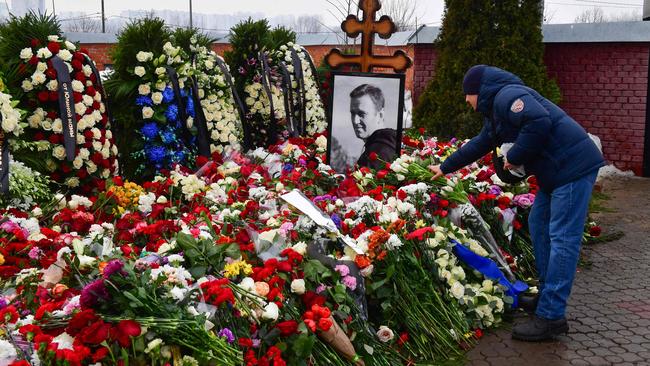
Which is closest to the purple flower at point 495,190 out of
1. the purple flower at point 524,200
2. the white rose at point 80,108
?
the purple flower at point 524,200

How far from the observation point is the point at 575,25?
10.8m

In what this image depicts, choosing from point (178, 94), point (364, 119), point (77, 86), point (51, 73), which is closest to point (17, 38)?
point (51, 73)

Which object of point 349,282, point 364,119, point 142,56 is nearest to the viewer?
point 349,282

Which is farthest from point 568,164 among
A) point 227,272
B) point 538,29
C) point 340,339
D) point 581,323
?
point 538,29

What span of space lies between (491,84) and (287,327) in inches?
80.7

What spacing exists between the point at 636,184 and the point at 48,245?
861 centimetres

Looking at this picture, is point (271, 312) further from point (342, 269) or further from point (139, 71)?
point (139, 71)

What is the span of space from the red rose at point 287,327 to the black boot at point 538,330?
163 centimetres

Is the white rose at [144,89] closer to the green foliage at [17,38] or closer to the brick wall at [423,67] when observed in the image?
the green foliage at [17,38]

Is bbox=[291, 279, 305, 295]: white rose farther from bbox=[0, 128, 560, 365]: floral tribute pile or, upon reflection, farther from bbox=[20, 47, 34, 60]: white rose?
bbox=[20, 47, 34, 60]: white rose

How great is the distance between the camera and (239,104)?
21.7 feet

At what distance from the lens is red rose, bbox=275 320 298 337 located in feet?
10.0

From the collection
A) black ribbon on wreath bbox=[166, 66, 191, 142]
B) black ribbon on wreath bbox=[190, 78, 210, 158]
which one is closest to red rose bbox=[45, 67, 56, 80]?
black ribbon on wreath bbox=[166, 66, 191, 142]

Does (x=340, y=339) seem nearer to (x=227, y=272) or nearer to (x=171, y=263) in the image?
(x=227, y=272)
